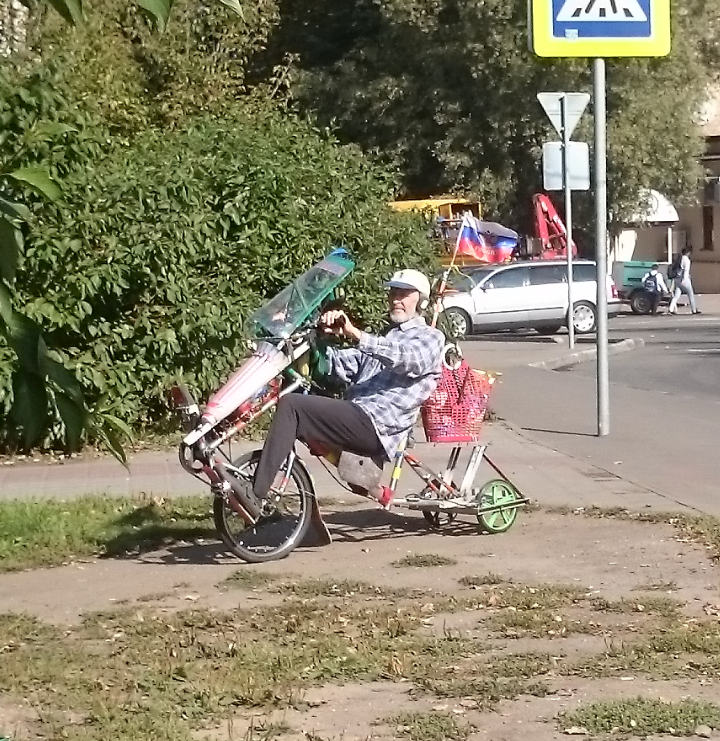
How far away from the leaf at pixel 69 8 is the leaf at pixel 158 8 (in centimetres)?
13

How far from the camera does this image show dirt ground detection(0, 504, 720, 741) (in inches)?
184

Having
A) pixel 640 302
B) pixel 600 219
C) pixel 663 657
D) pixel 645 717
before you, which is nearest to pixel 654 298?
pixel 640 302

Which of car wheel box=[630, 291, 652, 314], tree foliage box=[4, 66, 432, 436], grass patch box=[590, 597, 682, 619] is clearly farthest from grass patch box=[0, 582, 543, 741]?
car wheel box=[630, 291, 652, 314]

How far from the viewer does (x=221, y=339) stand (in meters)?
11.4

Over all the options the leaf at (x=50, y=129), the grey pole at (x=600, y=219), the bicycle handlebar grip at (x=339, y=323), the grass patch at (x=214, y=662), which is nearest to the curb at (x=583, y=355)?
the grey pole at (x=600, y=219)

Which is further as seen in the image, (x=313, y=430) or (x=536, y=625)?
(x=313, y=430)

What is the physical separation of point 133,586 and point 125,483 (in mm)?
3032

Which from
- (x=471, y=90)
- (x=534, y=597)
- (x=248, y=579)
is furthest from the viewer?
(x=471, y=90)

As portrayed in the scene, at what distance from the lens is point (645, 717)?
4.55 metres

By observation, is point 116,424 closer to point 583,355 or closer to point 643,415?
point 643,415

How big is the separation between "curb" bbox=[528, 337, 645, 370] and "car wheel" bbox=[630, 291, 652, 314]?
442 inches

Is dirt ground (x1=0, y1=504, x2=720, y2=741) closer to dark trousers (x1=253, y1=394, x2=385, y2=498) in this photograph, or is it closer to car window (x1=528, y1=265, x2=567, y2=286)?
dark trousers (x1=253, y1=394, x2=385, y2=498)

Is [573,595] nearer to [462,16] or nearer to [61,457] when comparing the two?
[61,457]

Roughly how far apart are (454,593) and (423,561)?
0.75 metres
